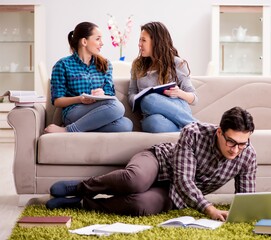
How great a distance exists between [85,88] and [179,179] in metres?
1.14

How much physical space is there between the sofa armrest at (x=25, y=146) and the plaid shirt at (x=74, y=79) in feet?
1.09

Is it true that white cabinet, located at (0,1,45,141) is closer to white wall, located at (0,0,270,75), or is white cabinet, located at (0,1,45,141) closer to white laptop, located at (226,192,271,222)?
white wall, located at (0,0,270,75)

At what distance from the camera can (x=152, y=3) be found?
299 inches

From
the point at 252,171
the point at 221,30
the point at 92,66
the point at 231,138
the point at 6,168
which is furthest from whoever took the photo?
the point at 221,30

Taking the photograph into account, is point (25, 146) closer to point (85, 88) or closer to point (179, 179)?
point (85, 88)

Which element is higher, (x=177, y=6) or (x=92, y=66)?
(x=177, y=6)

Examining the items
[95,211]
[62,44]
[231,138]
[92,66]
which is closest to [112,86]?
[92,66]

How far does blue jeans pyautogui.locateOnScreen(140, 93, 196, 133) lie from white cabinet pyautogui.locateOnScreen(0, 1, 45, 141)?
381 centimetres

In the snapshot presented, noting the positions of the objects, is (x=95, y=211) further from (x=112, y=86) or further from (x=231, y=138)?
(x=112, y=86)

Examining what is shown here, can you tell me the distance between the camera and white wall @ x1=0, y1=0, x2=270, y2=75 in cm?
754

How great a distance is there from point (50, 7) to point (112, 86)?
12.4ft

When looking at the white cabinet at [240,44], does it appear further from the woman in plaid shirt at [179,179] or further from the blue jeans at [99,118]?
the woman in plaid shirt at [179,179]

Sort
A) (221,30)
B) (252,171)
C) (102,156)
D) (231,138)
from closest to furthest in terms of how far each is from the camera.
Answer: (231,138) → (252,171) → (102,156) → (221,30)

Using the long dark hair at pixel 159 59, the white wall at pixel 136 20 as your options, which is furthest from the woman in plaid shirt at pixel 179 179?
the white wall at pixel 136 20
